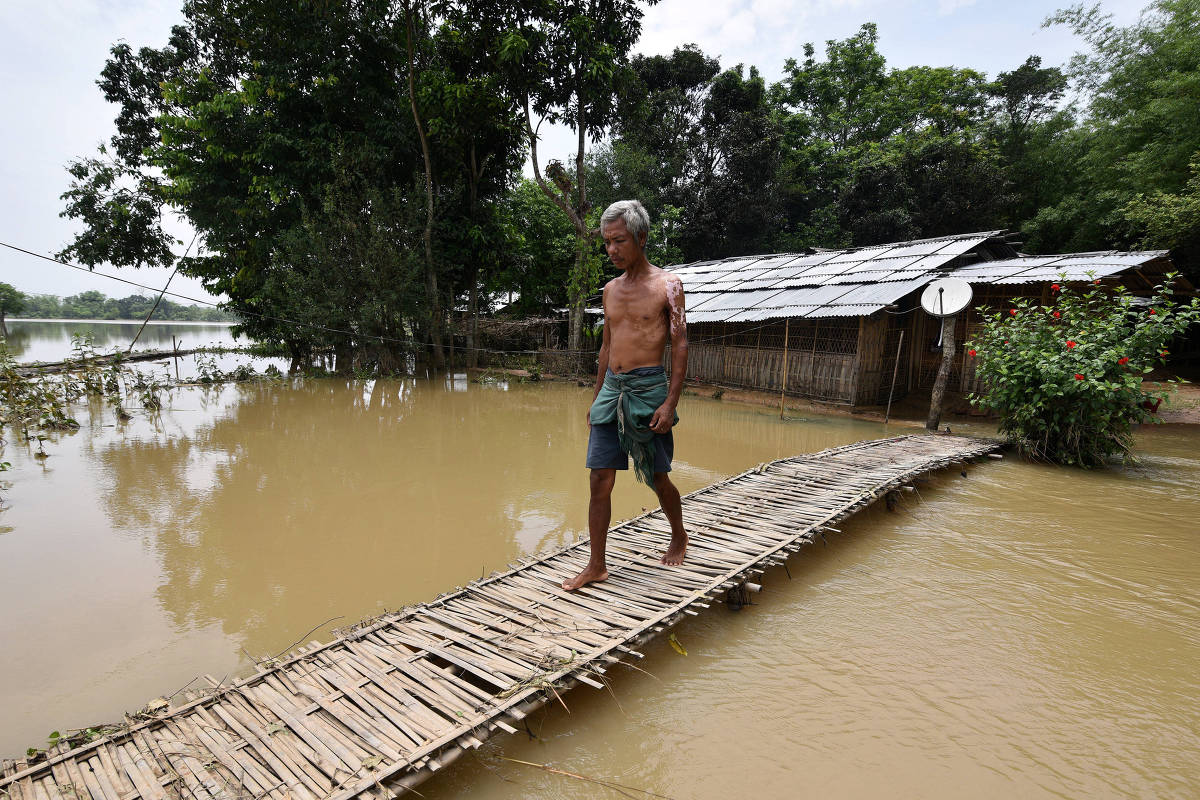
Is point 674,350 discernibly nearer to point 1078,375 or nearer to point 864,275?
point 1078,375

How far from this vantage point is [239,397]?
10.7 meters

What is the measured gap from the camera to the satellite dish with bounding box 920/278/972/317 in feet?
24.1

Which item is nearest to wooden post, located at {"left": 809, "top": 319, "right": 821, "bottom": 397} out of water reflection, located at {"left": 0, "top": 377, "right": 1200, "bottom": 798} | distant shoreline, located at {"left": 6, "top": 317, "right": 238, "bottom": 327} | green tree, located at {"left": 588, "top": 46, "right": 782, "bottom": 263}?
water reflection, located at {"left": 0, "top": 377, "right": 1200, "bottom": 798}

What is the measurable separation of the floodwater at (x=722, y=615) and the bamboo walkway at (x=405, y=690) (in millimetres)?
217

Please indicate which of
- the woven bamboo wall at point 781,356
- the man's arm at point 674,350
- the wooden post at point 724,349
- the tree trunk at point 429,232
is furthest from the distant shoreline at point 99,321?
the man's arm at point 674,350

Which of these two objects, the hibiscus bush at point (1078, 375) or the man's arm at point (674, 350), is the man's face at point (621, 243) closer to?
the man's arm at point (674, 350)

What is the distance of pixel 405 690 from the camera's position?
2131 millimetres

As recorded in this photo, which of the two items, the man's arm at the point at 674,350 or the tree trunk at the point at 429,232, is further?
the tree trunk at the point at 429,232

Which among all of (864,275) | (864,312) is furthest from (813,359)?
(864,312)

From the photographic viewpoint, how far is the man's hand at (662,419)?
275 centimetres

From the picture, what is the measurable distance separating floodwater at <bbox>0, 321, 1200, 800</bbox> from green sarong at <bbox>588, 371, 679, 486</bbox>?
0.92 metres

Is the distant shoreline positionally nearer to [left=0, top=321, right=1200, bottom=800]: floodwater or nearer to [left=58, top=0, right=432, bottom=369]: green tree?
[left=58, top=0, right=432, bottom=369]: green tree

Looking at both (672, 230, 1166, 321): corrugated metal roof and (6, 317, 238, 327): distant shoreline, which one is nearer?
(672, 230, 1166, 321): corrugated metal roof

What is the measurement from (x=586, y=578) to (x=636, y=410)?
890 millimetres
